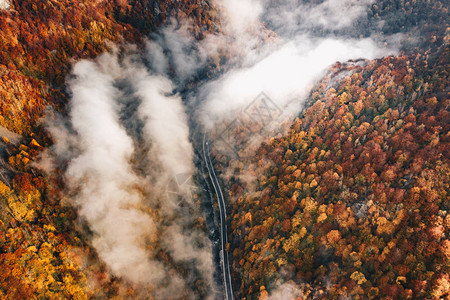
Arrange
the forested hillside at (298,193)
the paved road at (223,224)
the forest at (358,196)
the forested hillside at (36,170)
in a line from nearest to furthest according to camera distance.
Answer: the forest at (358,196), the forested hillside at (298,193), the forested hillside at (36,170), the paved road at (223,224)

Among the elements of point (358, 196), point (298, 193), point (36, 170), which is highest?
point (36, 170)

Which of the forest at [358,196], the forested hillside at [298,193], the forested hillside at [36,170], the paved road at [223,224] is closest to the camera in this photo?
the forest at [358,196]

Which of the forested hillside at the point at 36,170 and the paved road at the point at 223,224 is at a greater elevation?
the forested hillside at the point at 36,170

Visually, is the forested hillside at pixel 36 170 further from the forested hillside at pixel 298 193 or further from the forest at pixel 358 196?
the forest at pixel 358 196

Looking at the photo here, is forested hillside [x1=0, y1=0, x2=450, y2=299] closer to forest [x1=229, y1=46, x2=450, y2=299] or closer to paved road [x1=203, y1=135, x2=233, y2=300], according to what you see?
forest [x1=229, y1=46, x2=450, y2=299]

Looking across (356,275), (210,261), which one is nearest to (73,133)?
(210,261)

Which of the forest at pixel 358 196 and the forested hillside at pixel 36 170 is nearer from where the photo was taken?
the forest at pixel 358 196

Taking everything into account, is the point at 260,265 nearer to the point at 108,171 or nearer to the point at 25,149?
the point at 108,171

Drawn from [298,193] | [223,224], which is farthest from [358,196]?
[223,224]

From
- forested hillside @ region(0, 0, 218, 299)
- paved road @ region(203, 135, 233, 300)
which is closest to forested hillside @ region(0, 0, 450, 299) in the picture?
forested hillside @ region(0, 0, 218, 299)

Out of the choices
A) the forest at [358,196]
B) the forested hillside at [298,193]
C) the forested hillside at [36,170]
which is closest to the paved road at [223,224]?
the forested hillside at [298,193]

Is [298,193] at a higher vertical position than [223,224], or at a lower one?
higher

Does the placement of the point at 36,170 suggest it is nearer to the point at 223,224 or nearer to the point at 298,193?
the point at 223,224
